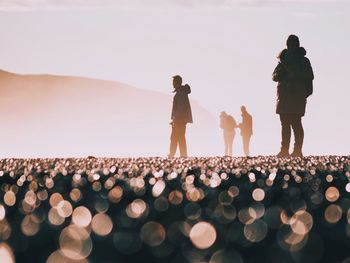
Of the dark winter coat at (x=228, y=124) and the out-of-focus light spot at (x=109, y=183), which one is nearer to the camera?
the out-of-focus light spot at (x=109, y=183)

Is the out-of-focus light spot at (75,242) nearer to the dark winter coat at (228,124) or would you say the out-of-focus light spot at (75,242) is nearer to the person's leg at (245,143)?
the person's leg at (245,143)

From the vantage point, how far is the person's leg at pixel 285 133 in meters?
19.7

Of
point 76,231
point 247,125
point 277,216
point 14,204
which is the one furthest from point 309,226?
point 247,125

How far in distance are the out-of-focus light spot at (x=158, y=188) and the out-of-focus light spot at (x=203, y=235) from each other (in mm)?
1462

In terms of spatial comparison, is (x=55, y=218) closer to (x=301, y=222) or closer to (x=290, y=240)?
(x=301, y=222)

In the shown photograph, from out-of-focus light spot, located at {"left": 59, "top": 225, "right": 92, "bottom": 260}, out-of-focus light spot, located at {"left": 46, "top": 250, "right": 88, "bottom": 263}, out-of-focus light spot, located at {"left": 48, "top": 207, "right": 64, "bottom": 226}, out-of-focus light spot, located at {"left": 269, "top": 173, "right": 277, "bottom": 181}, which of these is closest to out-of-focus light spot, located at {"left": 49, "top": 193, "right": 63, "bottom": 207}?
out-of-focus light spot, located at {"left": 48, "top": 207, "right": 64, "bottom": 226}

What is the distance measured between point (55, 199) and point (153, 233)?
5.69 feet

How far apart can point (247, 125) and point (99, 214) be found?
42.6 m

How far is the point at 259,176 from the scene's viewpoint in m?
6.83

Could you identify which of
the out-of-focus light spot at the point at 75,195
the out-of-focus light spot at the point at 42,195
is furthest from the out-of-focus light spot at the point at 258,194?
the out-of-focus light spot at the point at 42,195

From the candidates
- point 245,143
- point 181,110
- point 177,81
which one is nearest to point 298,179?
point 181,110

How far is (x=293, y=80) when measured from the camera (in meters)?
19.6

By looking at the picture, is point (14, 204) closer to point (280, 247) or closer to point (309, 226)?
point (309, 226)

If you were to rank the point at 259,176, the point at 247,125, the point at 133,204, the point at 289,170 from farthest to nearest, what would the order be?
the point at 247,125, the point at 289,170, the point at 259,176, the point at 133,204
